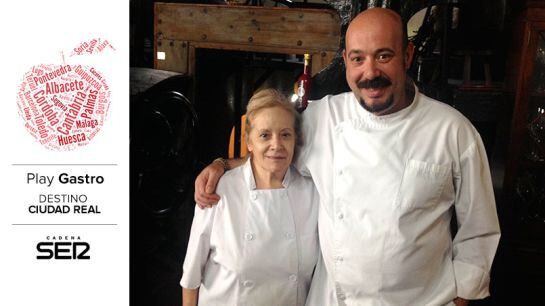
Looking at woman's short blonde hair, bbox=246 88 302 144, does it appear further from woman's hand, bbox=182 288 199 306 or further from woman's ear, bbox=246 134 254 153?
woman's hand, bbox=182 288 199 306

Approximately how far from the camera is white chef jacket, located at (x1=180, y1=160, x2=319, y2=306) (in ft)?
3.68

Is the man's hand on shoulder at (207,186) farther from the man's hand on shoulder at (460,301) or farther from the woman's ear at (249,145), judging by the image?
the man's hand on shoulder at (460,301)

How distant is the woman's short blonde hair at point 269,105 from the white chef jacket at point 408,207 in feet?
0.29

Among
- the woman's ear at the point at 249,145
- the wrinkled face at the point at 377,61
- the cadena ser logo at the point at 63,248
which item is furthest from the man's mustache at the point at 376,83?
the cadena ser logo at the point at 63,248

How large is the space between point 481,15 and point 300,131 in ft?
1.61

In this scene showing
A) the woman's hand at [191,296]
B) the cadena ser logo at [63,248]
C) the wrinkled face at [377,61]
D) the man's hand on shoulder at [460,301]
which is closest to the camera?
the wrinkled face at [377,61]

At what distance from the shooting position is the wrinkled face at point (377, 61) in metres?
0.96

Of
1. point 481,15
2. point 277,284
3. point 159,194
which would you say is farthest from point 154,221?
point 481,15

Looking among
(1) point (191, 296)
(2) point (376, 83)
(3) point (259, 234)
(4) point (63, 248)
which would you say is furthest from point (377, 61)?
(4) point (63, 248)

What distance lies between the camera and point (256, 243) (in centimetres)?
112

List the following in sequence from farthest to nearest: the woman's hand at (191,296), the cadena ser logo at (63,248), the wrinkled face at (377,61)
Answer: the cadena ser logo at (63,248) → the woman's hand at (191,296) → the wrinkled face at (377,61)

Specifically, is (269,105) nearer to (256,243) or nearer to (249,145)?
(249,145)

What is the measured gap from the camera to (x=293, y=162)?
1.14m

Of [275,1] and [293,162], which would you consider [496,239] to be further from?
[275,1]
